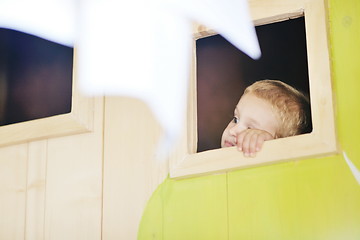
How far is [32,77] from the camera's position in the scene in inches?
58.1

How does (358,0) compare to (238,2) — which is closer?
(358,0)

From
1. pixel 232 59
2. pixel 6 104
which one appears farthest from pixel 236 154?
pixel 6 104

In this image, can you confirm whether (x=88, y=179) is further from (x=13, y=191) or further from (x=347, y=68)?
(x=347, y=68)

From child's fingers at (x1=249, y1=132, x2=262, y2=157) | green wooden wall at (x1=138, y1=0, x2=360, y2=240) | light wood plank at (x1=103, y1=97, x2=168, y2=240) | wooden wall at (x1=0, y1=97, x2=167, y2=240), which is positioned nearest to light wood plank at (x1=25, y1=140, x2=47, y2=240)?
wooden wall at (x1=0, y1=97, x2=167, y2=240)

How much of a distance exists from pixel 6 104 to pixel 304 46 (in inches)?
28.3

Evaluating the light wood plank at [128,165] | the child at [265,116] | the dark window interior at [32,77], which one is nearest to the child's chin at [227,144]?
the child at [265,116]

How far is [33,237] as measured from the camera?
1.35m

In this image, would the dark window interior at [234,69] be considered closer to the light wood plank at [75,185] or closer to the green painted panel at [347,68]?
the green painted panel at [347,68]

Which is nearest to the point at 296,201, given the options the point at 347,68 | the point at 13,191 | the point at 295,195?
the point at 295,195

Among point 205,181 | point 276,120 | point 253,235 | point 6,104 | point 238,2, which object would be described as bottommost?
point 253,235

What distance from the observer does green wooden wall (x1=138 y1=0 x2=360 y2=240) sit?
3.49 feet

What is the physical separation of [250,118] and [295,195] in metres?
0.17

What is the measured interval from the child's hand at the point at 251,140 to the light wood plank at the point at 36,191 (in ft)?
1.51

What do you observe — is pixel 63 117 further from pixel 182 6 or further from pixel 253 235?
pixel 253 235
